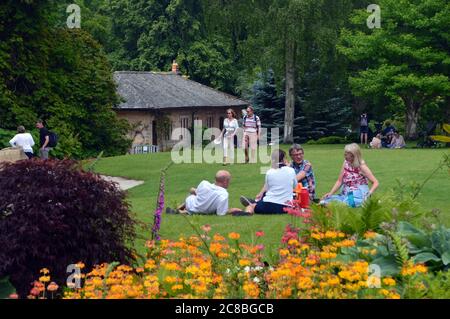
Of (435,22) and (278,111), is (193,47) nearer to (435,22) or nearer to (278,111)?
(278,111)

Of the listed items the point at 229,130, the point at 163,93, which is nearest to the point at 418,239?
the point at 229,130

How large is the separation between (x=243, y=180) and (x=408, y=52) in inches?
962

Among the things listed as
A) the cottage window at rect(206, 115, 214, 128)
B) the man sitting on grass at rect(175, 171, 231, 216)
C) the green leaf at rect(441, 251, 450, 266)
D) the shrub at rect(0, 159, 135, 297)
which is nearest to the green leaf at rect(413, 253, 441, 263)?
the green leaf at rect(441, 251, 450, 266)

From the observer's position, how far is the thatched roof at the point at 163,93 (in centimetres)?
5647

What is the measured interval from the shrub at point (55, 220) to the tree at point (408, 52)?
37188mm

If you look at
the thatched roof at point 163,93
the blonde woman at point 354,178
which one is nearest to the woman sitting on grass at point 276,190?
the blonde woman at point 354,178

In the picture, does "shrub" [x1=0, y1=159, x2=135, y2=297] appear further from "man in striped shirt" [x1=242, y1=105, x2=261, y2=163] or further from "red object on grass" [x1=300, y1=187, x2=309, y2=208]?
"man in striped shirt" [x1=242, y1=105, x2=261, y2=163]

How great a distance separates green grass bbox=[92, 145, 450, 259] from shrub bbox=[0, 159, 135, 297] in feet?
3.04

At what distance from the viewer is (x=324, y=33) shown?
48.8 m

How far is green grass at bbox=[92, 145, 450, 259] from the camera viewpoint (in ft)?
45.5

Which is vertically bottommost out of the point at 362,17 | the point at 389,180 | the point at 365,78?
the point at 389,180
